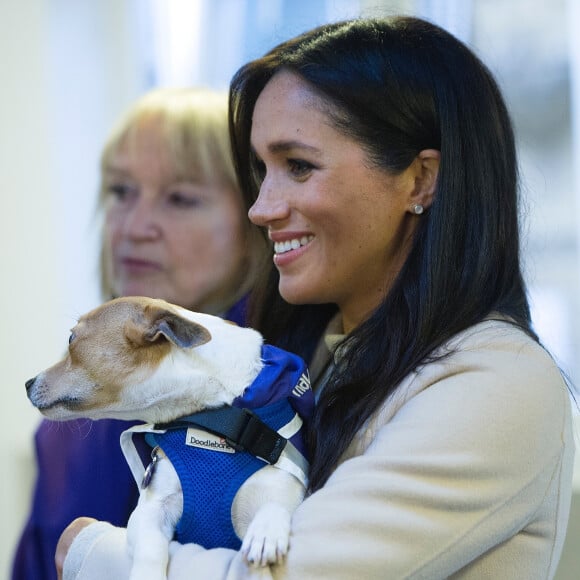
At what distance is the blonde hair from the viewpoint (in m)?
2.13

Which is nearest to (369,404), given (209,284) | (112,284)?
(209,284)

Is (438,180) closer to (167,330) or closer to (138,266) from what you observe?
(167,330)

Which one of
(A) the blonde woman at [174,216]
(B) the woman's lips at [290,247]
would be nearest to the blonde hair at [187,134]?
(A) the blonde woman at [174,216]

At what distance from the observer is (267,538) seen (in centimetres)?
106

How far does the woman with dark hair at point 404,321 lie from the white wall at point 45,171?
68.7 inches

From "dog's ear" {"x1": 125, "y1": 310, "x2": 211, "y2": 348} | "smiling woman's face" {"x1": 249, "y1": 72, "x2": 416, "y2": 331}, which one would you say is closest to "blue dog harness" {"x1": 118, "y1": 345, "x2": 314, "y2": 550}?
"dog's ear" {"x1": 125, "y1": 310, "x2": 211, "y2": 348}

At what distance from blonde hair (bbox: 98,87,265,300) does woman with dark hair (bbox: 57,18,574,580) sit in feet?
1.68

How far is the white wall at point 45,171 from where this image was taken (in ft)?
10.2

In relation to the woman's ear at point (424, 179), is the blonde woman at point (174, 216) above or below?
below

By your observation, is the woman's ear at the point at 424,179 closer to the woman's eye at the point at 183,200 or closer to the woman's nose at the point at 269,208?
the woman's nose at the point at 269,208

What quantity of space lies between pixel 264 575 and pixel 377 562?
13cm

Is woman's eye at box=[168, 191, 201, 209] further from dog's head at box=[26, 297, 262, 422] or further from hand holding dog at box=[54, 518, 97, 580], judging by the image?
hand holding dog at box=[54, 518, 97, 580]

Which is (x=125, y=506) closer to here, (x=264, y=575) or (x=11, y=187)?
(x=264, y=575)

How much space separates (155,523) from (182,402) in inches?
6.9
